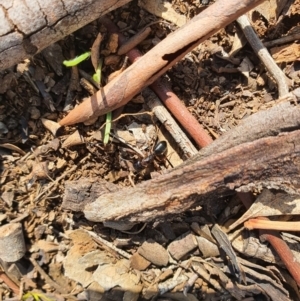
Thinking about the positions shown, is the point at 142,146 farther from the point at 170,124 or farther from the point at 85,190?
the point at 85,190

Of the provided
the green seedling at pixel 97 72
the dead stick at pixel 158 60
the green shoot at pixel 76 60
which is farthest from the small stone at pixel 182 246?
the green shoot at pixel 76 60

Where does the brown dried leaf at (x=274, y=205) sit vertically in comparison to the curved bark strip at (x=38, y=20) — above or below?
below

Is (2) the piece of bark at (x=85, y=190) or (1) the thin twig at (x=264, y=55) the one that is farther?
(2) the piece of bark at (x=85, y=190)

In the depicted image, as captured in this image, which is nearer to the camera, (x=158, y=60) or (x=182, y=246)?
(x=158, y=60)

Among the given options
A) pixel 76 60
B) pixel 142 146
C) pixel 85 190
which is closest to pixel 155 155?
pixel 142 146

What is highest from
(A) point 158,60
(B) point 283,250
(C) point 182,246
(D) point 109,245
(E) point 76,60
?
(E) point 76,60

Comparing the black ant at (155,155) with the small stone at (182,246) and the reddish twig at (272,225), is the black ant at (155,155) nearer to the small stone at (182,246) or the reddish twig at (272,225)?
the small stone at (182,246)

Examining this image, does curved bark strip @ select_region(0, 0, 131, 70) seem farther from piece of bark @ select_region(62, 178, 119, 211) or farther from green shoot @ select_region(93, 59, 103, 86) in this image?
piece of bark @ select_region(62, 178, 119, 211)
